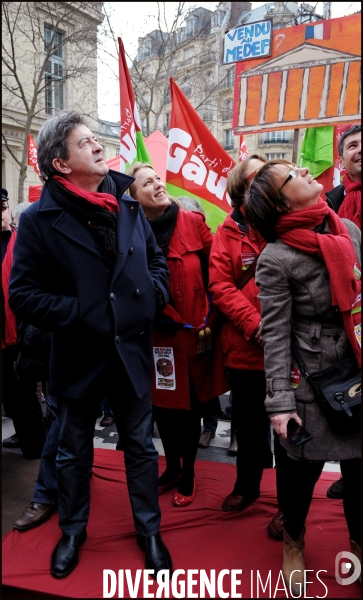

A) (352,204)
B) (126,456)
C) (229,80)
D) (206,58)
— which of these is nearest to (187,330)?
(126,456)

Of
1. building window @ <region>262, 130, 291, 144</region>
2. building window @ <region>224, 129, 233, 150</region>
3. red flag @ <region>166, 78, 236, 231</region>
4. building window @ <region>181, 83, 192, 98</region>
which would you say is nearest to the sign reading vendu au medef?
red flag @ <region>166, 78, 236, 231</region>

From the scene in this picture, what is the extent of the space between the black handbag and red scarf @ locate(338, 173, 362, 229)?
795mm

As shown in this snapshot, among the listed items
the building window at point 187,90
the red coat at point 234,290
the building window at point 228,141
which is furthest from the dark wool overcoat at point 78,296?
the building window at point 228,141

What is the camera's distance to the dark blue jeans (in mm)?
2182

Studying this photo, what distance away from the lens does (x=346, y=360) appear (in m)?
1.82

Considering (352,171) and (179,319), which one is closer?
(352,171)

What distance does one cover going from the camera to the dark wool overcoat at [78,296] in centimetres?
198

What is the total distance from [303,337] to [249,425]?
826 mm

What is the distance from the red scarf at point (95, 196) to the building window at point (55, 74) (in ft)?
34.7

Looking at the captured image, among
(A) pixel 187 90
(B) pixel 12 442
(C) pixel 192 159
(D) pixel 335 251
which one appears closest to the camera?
(D) pixel 335 251

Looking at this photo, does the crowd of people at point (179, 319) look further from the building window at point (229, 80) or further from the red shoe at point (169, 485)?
the building window at point (229, 80)

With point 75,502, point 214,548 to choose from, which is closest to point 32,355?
point 75,502

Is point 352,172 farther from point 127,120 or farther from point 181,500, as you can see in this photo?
point 127,120

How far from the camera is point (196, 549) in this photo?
2.28 meters
